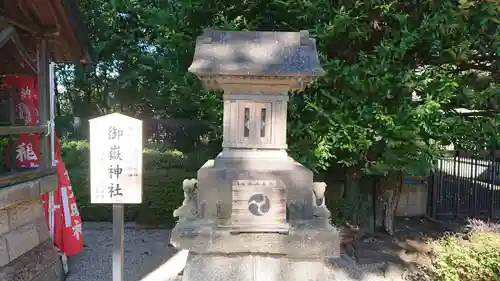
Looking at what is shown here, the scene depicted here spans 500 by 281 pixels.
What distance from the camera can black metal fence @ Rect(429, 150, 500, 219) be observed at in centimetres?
957

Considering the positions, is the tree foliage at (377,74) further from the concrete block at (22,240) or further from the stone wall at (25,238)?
the concrete block at (22,240)

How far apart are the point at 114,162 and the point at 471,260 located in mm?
4878

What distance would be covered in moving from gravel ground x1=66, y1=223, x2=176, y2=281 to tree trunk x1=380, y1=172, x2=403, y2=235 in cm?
452

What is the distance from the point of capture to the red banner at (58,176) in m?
5.45

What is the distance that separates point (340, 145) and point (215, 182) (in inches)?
94.8

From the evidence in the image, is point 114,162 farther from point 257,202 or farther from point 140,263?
point 140,263

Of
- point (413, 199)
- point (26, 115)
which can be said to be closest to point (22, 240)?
point (26, 115)

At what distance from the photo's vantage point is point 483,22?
17.2 feet

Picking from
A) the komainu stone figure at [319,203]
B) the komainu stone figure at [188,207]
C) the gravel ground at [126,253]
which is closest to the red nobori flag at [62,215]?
the gravel ground at [126,253]

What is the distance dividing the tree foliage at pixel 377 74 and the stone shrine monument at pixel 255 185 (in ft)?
5.06

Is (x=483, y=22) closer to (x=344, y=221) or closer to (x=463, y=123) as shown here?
(x=463, y=123)

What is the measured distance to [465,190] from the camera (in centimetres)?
961

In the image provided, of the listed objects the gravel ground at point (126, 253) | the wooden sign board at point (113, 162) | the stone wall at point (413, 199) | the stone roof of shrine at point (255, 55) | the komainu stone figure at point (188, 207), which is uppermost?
the stone roof of shrine at point (255, 55)

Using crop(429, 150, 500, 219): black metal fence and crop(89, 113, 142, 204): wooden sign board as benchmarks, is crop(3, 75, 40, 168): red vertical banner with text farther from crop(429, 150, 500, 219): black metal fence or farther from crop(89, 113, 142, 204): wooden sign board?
crop(429, 150, 500, 219): black metal fence
